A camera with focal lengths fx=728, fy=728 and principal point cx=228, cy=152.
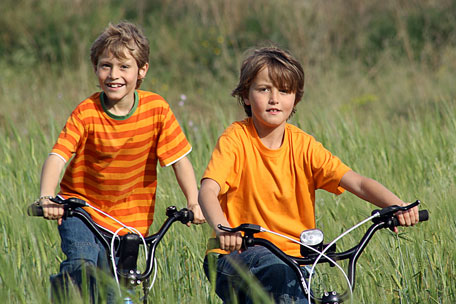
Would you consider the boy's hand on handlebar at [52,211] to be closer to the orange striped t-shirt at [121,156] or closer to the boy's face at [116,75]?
the orange striped t-shirt at [121,156]

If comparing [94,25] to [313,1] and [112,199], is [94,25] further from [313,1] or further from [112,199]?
[112,199]

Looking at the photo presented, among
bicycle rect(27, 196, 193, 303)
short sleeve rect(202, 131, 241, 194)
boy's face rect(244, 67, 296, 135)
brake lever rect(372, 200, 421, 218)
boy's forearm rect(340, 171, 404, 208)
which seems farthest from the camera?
boy's face rect(244, 67, 296, 135)

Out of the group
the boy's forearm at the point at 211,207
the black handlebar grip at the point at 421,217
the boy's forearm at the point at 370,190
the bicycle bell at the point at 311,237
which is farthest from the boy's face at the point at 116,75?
the black handlebar grip at the point at 421,217

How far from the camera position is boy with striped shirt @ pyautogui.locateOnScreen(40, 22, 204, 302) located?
3.55 m

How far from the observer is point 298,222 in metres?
3.27

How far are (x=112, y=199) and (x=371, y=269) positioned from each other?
52.3 inches

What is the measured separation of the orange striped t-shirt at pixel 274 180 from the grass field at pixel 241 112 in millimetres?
400

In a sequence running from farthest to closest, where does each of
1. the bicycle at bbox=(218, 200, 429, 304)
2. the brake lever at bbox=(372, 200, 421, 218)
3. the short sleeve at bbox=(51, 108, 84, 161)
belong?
the short sleeve at bbox=(51, 108, 84, 161) < the brake lever at bbox=(372, 200, 421, 218) < the bicycle at bbox=(218, 200, 429, 304)

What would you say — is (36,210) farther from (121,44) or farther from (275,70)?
(275,70)

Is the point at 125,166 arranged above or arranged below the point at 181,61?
below

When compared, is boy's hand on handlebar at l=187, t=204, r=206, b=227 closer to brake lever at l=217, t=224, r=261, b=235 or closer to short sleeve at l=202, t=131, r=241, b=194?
short sleeve at l=202, t=131, r=241, b=194

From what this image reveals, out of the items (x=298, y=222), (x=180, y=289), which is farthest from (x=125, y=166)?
(x=298, y=222)

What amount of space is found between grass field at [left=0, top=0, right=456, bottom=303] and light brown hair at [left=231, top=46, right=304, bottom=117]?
34.2 inches

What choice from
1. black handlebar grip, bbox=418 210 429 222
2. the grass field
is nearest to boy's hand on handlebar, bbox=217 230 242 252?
the grass field
